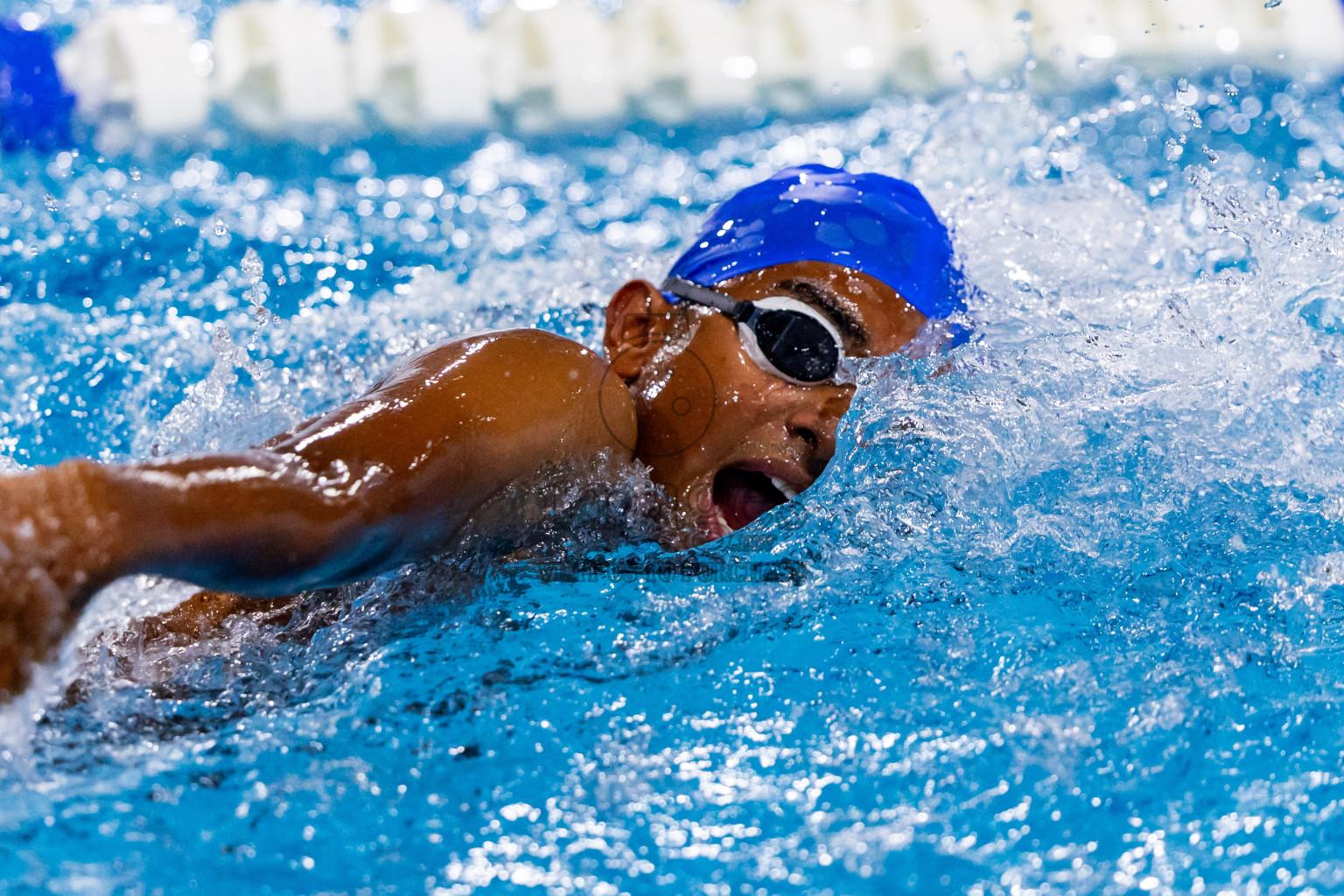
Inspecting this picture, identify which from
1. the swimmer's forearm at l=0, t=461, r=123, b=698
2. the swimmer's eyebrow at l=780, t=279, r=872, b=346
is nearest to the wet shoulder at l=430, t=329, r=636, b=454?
the swimmer's eyebrow at l=780, t=279, r=872, b=346

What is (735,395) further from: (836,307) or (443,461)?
(443,461)

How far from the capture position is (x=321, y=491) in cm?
118

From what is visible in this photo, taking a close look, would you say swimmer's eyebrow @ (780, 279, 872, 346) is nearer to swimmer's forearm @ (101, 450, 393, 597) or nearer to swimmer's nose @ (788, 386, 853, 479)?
swimmer's nose @ (788, 386, 853, 479)

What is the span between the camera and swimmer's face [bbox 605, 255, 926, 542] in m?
1.80

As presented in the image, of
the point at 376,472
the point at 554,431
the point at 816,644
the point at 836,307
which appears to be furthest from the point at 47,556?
the point at 836,307

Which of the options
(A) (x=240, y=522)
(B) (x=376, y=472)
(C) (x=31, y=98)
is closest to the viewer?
(A) (x=240, y=522)

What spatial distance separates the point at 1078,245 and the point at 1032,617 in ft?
4.37

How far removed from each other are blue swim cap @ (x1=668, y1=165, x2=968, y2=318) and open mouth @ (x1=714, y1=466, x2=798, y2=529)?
0.35 metres

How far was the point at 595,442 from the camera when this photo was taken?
1615 millimetres

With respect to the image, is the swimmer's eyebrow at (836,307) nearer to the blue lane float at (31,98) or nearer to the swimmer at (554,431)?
the swimmer at (554,431)

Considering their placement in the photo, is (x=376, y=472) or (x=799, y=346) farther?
(x=799, y=346)

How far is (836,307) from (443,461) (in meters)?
0.82

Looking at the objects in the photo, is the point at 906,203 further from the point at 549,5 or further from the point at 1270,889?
the point at 549,5

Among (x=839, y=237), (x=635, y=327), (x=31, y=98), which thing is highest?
(x=31, y=98)
